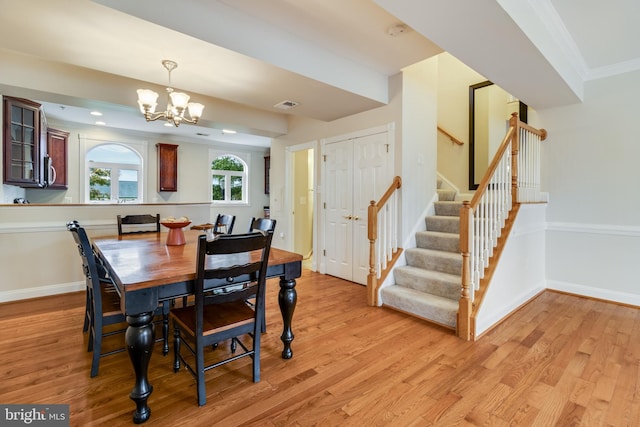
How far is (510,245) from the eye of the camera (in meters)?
3.06

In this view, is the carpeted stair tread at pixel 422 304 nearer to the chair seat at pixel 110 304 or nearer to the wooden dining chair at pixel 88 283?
the chair seat at pixel 110 304

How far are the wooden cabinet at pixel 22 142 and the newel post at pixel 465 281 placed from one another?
204 inches

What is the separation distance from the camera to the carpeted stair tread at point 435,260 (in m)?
3.19

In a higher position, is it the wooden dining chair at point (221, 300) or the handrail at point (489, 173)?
the handrail at point (489, 173)

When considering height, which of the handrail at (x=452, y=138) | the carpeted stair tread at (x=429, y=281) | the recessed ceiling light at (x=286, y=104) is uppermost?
the recessed ceiling light at (x=286, y=104)

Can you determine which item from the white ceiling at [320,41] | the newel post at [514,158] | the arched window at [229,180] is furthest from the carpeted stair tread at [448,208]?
the arched window at [229,180]

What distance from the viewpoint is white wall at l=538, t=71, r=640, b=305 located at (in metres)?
3.36

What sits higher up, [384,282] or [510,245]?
[510,245]

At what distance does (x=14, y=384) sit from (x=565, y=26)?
5059mm

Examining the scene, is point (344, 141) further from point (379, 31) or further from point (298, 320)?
point (298, 320)

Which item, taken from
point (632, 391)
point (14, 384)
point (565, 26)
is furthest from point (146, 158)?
point (632, 391)

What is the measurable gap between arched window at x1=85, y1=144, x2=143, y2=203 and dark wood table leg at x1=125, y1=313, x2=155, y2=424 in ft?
19.0

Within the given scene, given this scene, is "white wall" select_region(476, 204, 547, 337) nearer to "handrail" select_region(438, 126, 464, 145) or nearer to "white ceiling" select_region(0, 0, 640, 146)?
"white ceiling" select_region(0, 0, 640, 146)

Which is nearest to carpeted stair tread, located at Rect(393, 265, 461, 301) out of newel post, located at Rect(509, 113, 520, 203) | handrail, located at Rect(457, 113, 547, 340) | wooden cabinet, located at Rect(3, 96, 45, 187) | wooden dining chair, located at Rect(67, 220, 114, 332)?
handrail, located at Rect(457, 113, 547, 340)
